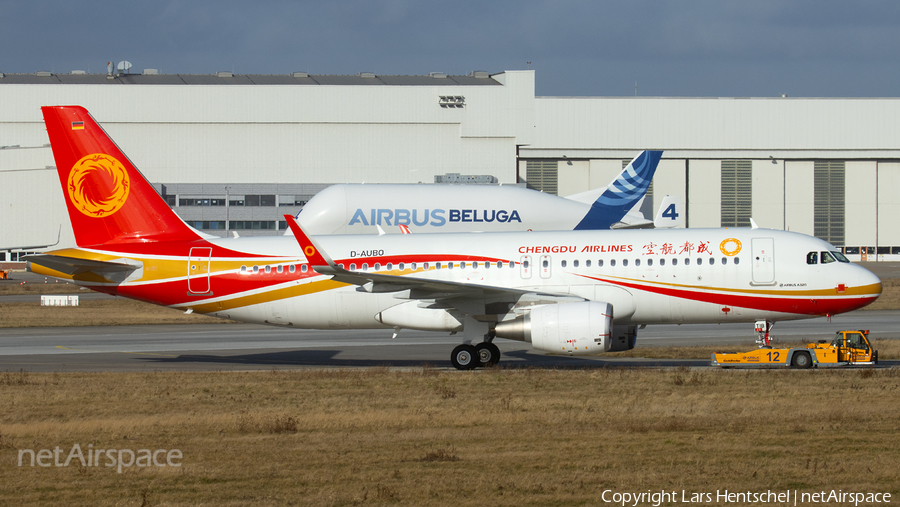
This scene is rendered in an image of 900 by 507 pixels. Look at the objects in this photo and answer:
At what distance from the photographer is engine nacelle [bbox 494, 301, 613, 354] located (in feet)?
72.4

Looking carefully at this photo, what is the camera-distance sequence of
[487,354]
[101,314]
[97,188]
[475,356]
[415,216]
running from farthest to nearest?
[101,314]
[415,216]
[97,188]
[487,354]
[475,356]

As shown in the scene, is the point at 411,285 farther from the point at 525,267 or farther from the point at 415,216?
the point at 415,216

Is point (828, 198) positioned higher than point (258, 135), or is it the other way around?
point (258, 135)

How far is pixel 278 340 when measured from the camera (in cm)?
3472

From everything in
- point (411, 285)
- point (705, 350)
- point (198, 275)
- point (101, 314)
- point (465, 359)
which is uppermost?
point (198, 275)

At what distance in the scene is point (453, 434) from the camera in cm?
1509

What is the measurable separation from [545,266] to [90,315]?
3232 cm

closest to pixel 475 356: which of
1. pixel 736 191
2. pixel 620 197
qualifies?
pixel 620 197

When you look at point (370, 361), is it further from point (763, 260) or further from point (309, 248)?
point (763, 260)

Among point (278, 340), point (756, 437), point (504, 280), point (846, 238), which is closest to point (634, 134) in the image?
point (846, 238)

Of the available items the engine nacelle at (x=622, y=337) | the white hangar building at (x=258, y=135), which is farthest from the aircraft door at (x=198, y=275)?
the white hangar building at (x=258, y=135)
